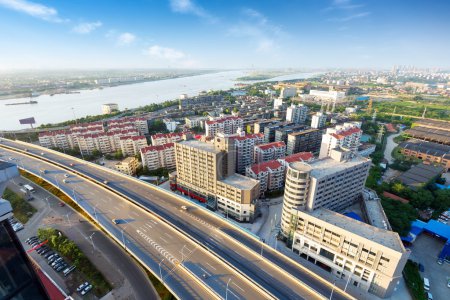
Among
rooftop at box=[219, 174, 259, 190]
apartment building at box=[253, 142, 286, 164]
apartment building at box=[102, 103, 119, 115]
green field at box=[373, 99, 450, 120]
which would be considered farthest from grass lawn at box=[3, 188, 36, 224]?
green field at box=[373, 99, 450, 120]

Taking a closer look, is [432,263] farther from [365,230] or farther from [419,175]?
[419,175]

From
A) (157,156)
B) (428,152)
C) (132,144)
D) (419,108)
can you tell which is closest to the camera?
(157,156)

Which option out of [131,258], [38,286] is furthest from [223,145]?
[38,286]

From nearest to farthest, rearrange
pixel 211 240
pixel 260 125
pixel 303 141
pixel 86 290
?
pixel 86 290 → pixel 211 240 → pixel 303 141 → pixel 260 125

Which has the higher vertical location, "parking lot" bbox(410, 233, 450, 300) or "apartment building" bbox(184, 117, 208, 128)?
"apartment building" bbox(184, 117, 208, 128)

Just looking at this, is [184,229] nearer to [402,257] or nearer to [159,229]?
[159,229]

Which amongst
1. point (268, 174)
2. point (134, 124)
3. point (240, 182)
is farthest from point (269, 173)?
point (134, 124)

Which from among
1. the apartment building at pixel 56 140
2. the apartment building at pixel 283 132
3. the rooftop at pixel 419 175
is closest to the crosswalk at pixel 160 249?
the rooftop at pixel 419 175

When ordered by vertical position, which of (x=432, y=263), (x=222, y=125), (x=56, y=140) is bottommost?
(x=432, y=263)

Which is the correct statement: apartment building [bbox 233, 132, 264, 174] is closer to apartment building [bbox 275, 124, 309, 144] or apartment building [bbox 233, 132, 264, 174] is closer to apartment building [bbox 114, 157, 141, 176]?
apartment building [bbox 275, 124, 309, 144]
